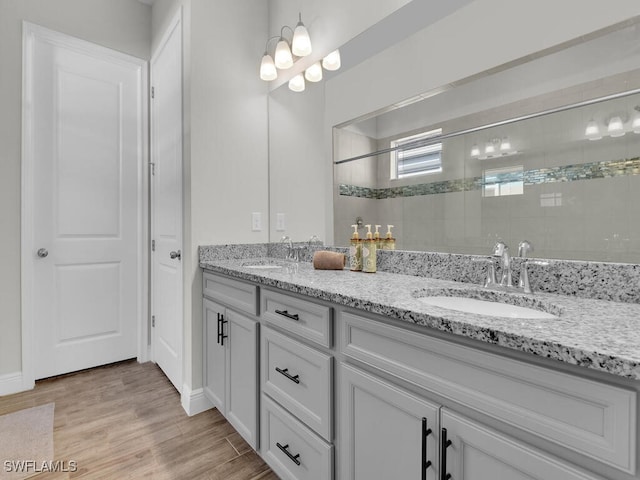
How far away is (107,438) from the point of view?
1.70 meters

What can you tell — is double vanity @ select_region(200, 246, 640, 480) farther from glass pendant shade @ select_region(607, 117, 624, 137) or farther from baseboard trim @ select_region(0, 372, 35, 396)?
baseboard trim @ select_region(0, 372, 35, 396)

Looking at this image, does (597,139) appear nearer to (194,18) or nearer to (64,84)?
(194,18)

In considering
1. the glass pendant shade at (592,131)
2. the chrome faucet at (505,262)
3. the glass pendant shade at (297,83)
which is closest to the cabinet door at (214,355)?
the chrome faucet at (505,262)

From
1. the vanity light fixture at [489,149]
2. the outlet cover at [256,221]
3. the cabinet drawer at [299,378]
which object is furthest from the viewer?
the outlet cover at [256,221]

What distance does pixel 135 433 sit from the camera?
174 centimetres

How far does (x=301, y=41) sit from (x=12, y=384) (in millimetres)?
2751

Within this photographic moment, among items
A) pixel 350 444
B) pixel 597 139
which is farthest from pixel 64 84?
pixel 597 139

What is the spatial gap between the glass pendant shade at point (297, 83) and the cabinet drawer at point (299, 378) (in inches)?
57.9

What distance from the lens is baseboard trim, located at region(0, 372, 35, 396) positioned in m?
2.12

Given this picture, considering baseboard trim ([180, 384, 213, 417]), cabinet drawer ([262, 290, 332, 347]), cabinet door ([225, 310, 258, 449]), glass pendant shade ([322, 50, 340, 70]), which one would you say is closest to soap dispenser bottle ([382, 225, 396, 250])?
cabinet drawer ([262, 290, 332, 347])

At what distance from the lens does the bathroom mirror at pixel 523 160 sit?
1.00 metres

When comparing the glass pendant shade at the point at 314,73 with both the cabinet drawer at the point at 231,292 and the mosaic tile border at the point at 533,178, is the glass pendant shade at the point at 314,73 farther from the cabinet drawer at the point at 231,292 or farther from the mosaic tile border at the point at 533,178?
the cabinet drawer at the point at 231,292

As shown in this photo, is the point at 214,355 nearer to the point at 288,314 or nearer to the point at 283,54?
the point at 288,314

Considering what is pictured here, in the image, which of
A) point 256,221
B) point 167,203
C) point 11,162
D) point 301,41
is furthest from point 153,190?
point 301,41
